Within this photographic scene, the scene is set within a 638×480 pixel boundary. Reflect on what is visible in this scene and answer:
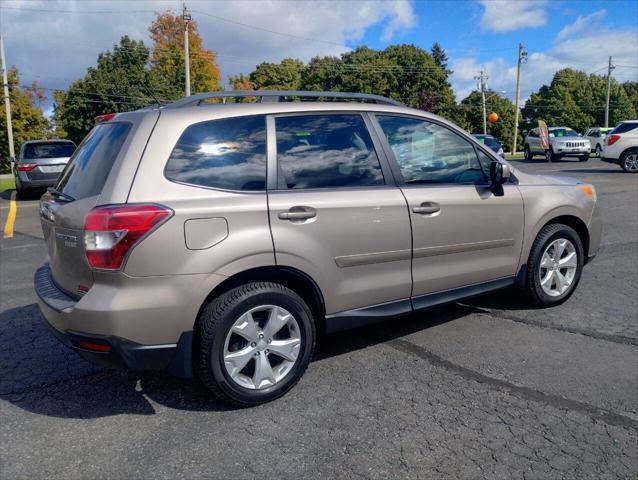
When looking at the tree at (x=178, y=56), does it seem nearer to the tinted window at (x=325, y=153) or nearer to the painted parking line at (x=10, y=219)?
the painted parking line at (x=10, y=219)

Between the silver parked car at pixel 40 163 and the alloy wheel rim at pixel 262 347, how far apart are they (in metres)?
14.1

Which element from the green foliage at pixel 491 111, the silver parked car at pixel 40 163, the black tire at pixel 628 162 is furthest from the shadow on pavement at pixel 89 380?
the green foliage at pixel 491 111

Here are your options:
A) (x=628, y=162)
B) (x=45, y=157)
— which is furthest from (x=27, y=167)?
(x=628, y=162)

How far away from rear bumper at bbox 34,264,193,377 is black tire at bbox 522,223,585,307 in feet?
9.83

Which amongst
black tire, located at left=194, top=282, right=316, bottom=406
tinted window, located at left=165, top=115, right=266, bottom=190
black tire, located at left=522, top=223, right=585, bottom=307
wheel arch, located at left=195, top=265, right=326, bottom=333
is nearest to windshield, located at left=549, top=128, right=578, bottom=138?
black tire, located at left=522, top=223, right=585, bottom=307

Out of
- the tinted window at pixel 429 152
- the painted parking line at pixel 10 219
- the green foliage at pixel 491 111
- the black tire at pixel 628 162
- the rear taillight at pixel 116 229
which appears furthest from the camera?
the green foliage at pixel 491 111

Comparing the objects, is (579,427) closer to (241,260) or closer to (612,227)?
(241,260)

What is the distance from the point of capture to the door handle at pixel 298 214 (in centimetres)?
323

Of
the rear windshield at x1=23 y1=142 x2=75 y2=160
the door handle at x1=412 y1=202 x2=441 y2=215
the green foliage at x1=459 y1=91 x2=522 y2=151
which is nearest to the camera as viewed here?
the door handle at x1=412 y1=202 x2=441 y2=215

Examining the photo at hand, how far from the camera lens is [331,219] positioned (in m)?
3.39

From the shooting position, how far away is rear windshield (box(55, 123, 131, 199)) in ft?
10.2

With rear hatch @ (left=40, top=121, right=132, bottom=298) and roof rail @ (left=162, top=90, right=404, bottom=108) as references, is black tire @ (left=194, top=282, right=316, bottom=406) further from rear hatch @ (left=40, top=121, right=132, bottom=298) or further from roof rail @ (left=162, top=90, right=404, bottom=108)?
roof rail @ (left=162, top=90, right=404, bottom=108)

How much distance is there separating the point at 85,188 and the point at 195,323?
3.40ft

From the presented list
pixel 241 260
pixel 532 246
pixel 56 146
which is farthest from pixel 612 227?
pixel 56 146
